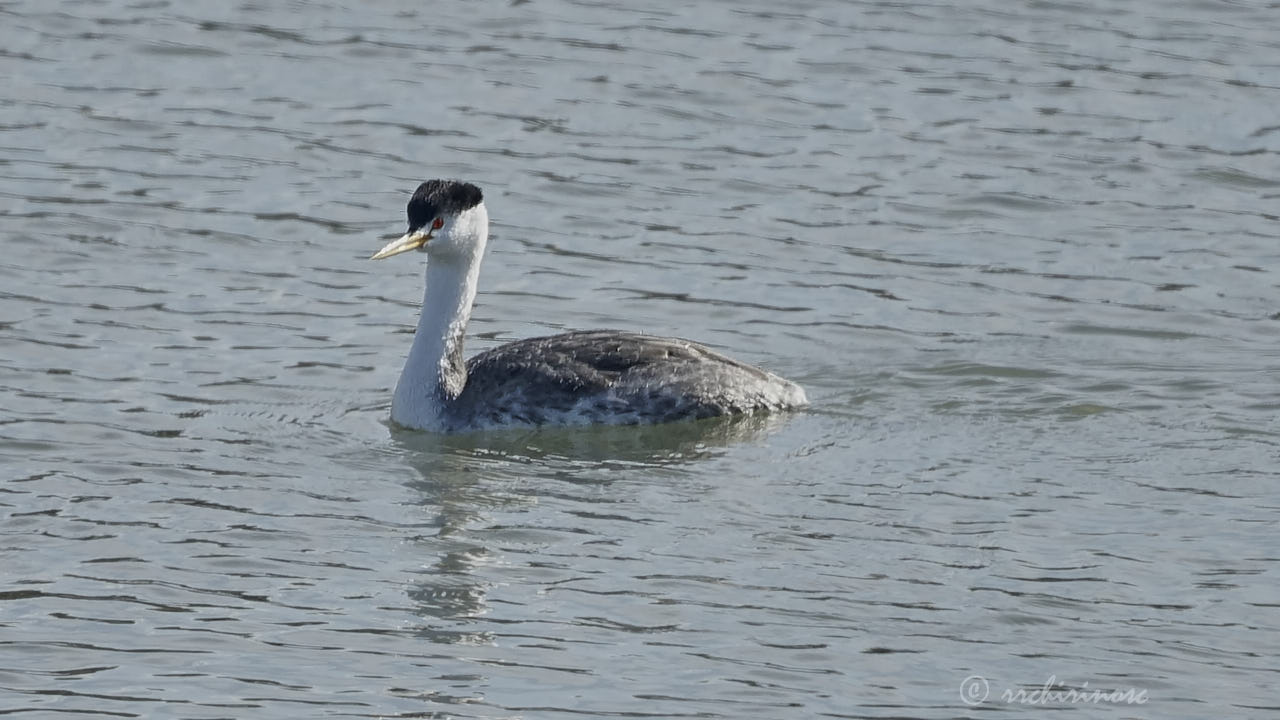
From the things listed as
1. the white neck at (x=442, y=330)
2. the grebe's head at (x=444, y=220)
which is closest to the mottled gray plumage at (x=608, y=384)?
the white neck at (x=442, y=330)

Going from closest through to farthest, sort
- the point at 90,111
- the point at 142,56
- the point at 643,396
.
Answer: the point at 643,396 → the point at 90,111 → the point at 142,56

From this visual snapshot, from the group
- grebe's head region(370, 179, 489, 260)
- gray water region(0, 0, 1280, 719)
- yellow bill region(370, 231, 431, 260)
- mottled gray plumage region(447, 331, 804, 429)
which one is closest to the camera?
gray water region(0, 0, 1280, 719)

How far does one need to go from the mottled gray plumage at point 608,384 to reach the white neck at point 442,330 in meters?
0.12

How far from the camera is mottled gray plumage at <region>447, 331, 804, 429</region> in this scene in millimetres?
13320

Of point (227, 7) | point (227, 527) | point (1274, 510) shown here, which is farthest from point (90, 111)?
point (1274, 510)

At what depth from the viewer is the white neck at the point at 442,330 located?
1334cm

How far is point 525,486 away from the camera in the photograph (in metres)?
12.2

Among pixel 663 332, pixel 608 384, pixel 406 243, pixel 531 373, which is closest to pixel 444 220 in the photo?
pixel 406 243

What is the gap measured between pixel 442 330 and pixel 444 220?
2.32 ft

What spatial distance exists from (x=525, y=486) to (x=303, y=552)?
5.63 feet

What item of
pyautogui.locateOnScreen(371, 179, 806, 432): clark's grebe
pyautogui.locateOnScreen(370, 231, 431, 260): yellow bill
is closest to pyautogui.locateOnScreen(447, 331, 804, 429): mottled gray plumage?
pyautogui.locateOnScreen(371, 179, 806, 432): clark's grebe

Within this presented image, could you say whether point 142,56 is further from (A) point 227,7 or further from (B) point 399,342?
(B) point 399,342

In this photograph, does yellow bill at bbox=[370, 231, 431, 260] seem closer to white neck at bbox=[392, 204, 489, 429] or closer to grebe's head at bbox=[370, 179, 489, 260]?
grebe's head at bbox=[370, 179, 489, 260]

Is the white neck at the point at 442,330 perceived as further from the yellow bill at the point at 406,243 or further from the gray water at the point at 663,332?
the gray water at the point at 663,332
